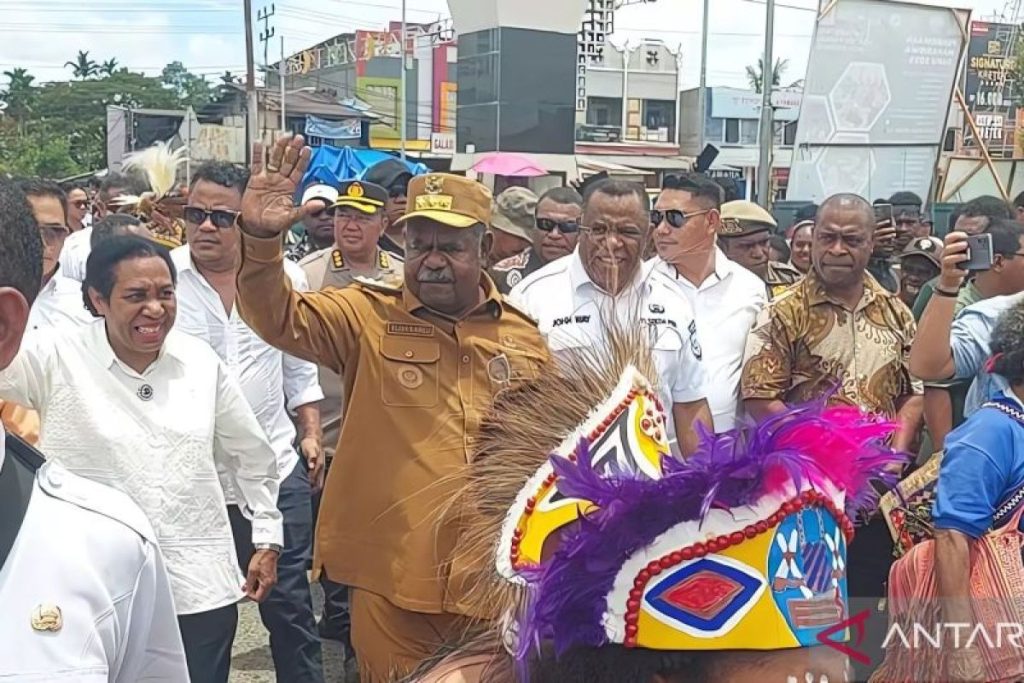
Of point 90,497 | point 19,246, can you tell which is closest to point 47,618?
point 90,497

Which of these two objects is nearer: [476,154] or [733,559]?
[733,559]

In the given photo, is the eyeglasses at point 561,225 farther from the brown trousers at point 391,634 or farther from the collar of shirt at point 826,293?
the brown trousers at point 391,634

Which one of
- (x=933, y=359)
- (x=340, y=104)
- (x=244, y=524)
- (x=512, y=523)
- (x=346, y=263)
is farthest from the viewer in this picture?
(x=340, y=104)

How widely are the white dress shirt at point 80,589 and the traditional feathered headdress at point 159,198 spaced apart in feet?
16.4

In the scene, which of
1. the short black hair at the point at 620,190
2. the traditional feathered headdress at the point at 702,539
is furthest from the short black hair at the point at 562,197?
the traditional feathered headdress at the point at 702,539

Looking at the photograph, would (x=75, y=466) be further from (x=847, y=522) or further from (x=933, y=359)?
(x=933, y=359)

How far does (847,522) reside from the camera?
4.54 feet

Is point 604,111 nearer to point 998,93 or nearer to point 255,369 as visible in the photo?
point 998,93

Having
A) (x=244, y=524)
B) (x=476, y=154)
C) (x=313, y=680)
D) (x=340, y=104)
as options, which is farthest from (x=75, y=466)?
(x=340, y=104)

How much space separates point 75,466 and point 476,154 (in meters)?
14.3

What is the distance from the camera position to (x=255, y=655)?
16.7 ft

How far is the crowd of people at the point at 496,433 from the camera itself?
132 centimetres

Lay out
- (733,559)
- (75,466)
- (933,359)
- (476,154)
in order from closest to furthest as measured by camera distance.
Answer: (733,559), (75,466), (933,359), (476,154)

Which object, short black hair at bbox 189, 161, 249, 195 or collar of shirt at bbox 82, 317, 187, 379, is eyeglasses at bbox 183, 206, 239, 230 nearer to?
short black hair at bbox 189, 161, 249, 195
